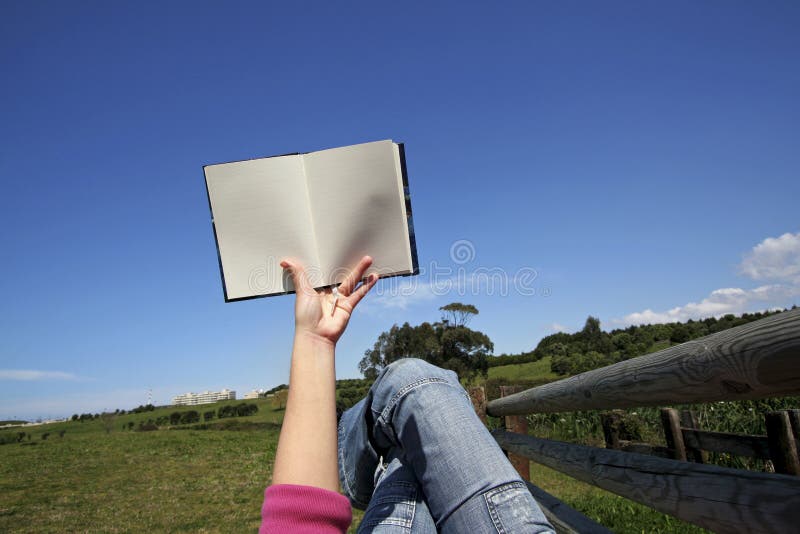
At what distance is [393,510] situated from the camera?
1.32m

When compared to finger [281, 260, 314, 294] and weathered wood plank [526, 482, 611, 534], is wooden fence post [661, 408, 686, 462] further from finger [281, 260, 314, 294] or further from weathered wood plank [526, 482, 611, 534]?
finger [281, 260, 314, 294]

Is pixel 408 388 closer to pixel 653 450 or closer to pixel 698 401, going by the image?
pixel 698 401

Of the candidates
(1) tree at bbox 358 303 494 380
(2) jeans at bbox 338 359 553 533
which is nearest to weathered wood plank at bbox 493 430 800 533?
(2) jeans at bbox 338 359 553 533

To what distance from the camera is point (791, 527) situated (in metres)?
0.84

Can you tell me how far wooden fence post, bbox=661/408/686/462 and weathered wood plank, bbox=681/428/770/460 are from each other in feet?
0.27

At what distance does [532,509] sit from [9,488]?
10539mm

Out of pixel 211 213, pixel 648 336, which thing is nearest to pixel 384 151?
pixel 211 213

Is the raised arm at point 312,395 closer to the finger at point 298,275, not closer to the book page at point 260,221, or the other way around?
the finger at point 298,275

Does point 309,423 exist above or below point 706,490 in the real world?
above

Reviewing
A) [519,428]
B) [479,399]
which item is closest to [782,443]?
[519,428]

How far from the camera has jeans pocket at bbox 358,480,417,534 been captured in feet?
4.19

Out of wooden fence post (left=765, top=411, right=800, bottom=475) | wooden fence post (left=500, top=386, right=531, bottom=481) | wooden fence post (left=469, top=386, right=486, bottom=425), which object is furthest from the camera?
wooden fence post (left=469, top=386, right=486, bottom=425)

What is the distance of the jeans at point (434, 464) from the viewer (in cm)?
115

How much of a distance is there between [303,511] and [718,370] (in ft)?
2.94
